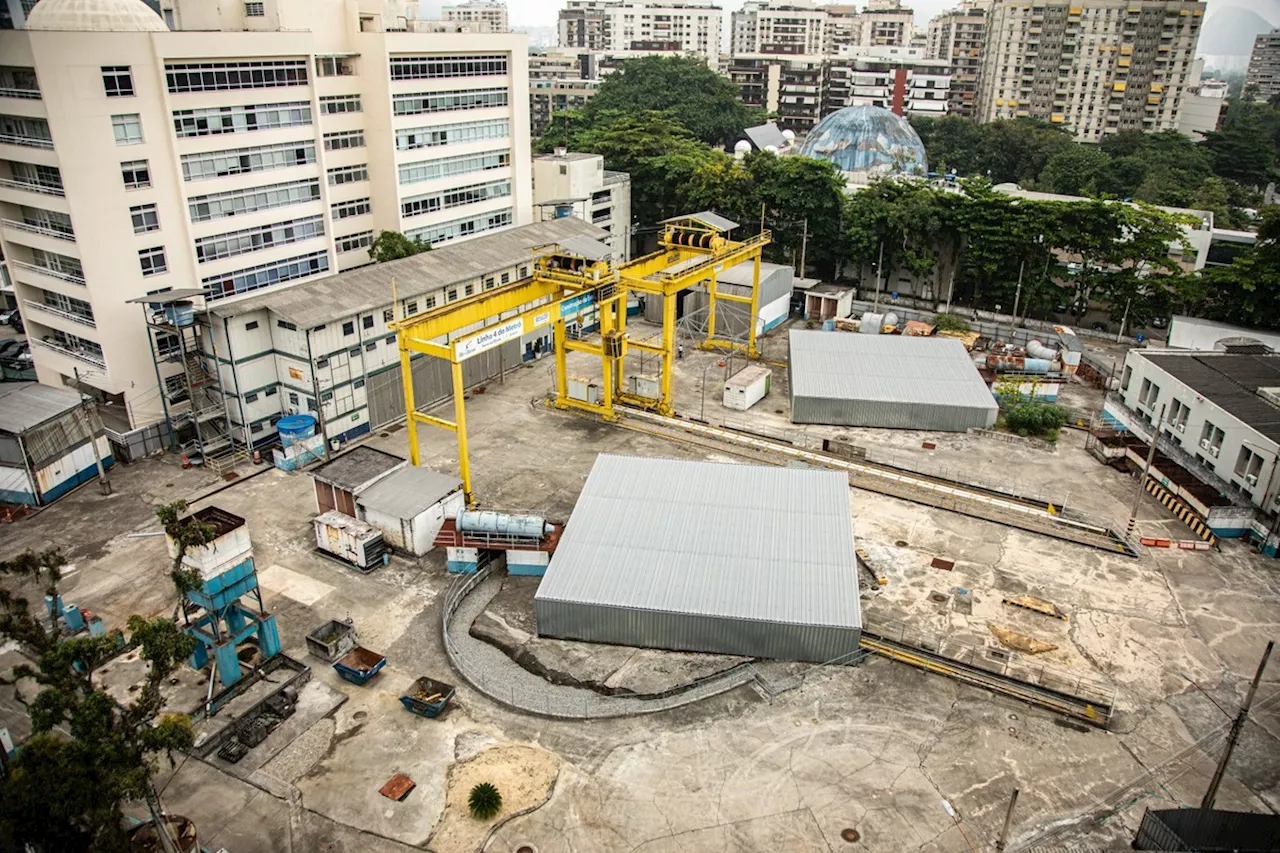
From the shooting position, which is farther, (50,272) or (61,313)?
(61,313)

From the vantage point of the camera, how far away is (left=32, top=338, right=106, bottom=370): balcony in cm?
3778

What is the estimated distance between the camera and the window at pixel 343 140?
4692 cm

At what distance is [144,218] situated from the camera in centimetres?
3762

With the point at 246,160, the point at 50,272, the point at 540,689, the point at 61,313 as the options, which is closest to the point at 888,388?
the point at 540,689

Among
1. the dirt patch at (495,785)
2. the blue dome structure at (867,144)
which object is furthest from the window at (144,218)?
the blue dome structure at (867,144)

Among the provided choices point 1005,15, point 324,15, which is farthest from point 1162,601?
point 1005,15

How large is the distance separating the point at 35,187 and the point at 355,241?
16.2 metres

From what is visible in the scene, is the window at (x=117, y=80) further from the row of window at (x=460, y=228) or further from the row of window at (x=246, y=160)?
the row of window at (x=460, y=228)

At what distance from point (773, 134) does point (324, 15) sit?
73.3 metres

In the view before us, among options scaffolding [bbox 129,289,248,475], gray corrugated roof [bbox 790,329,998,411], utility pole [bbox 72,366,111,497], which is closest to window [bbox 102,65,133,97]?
scaffolding [bbox 129,289,248,475]

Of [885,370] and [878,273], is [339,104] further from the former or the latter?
[878,273]

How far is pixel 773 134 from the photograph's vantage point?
10862 centimetres

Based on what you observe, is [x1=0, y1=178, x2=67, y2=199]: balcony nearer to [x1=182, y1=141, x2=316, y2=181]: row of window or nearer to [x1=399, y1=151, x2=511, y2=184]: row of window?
[x1=182, y1=141, x2=316, y2=181]: row of window

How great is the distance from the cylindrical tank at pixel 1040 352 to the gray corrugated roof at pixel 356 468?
119 ft
